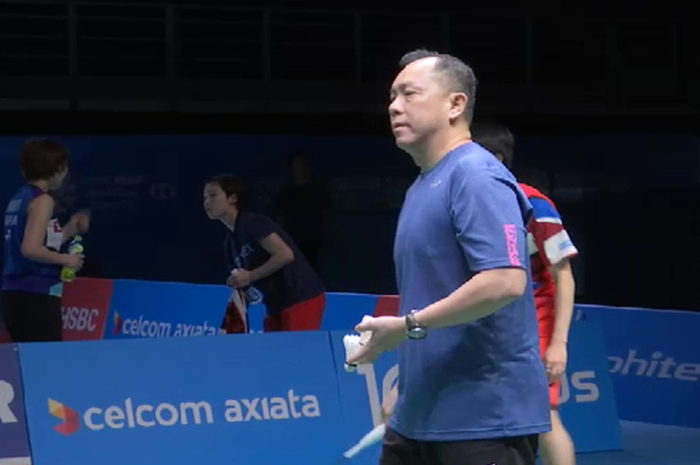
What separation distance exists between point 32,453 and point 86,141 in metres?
6.93

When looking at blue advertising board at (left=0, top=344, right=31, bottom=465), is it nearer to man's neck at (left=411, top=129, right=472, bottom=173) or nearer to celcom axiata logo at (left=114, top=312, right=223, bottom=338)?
man's neck at (left=411, top=129, right=472, bottom=173)

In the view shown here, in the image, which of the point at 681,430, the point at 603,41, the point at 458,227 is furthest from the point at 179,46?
the point at 458,227

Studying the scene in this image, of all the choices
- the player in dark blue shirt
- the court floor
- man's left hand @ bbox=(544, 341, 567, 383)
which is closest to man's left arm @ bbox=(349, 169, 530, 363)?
man's left hand @ bbox=(544, 341, 567, 383)

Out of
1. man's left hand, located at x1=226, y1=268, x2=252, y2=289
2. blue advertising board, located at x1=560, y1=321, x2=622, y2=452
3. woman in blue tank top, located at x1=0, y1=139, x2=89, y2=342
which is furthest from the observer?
man's left hand, located at x1=226, y1=268, x2=252, y2=289

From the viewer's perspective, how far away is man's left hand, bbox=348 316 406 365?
2.81 meters

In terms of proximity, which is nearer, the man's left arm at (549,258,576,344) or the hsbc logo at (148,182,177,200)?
the man's left arm at (549,258,576,344)

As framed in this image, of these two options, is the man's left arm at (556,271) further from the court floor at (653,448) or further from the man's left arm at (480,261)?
the court floor at (653,448)

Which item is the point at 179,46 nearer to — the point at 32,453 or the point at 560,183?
the point at 560,183

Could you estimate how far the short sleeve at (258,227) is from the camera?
24.8 ft

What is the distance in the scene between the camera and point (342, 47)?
50.3ft

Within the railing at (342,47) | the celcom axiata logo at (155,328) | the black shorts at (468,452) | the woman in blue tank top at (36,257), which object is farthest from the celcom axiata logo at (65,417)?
the railing at (342,47)

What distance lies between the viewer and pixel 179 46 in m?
14.5

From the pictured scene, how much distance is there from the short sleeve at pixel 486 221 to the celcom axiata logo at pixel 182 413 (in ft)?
11.2

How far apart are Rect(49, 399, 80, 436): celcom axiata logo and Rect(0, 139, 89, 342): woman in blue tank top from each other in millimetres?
605
